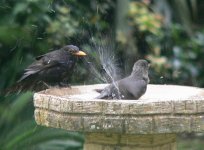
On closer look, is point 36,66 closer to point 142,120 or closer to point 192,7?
point 142,120

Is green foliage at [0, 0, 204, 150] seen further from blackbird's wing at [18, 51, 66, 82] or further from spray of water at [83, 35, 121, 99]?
blackbird's wing at [18, 51, 66, 82]

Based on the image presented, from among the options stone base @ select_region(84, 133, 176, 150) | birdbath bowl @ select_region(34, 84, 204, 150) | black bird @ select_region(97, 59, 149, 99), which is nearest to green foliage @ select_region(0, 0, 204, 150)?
stone base @ select_region(84, 133, 176, 150)

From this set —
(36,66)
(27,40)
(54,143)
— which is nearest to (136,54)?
(27,40)

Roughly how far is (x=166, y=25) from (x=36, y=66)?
11.3 feet

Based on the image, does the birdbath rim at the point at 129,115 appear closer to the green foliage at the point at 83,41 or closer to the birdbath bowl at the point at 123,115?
Result: the birdbath bowl at the point at 123,115

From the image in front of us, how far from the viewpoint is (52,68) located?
4.49 m

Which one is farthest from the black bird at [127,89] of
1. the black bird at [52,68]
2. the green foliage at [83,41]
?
the green foliage at [83,41]

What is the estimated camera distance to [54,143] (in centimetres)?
518

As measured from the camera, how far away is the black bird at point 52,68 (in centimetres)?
447

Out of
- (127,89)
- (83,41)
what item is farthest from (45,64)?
(83,41)

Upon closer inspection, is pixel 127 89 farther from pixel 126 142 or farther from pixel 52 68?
pixel 52 68

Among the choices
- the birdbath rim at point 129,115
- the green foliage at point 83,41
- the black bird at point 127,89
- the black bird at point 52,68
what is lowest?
the birdbath rim at point 129,115

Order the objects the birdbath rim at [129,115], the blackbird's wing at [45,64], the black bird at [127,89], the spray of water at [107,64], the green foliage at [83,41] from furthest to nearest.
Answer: the green foliage at [83,41]
the spray of water at [107,64]
the blackbird's wing at [45,64]
the black bird at [127,89]
the birdbath rim at [129,115]

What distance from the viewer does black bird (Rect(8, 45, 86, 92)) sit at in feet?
14.7
